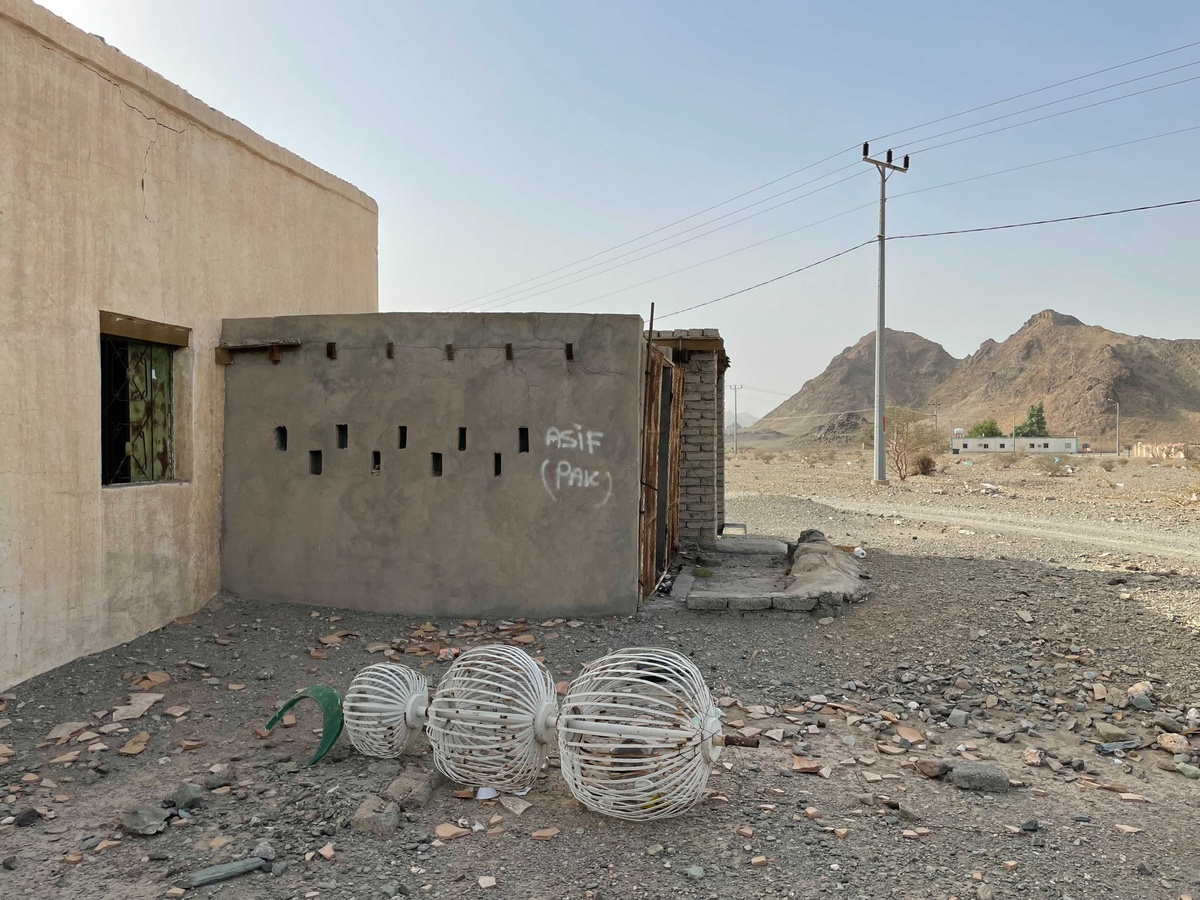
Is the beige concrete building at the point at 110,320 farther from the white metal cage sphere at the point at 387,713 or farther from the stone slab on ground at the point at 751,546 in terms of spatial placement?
the stone slab on ground at the point at 751,546

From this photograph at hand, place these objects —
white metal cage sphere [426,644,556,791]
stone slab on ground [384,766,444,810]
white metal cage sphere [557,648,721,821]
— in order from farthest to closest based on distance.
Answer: white metal cage sphere [426,644,556,791]
stone slab on ground [384,766,444,810]
white metal cage sphere [557,648,721,821]

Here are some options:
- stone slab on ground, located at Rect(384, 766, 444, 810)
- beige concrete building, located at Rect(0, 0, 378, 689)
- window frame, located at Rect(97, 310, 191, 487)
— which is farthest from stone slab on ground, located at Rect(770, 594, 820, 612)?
window frame, located at Rect(97, 310, 191, 487)

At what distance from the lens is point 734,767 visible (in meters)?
4.42

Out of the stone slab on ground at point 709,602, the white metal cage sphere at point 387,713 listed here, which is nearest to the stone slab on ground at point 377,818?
the white metal cage sphere at point 387,713

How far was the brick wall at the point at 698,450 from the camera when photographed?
9.91 m

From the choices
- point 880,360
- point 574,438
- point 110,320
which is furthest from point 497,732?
point 880,360

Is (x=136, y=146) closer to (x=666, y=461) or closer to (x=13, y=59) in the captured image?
(x=13, y=59)

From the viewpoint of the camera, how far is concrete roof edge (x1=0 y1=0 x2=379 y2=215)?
558cm

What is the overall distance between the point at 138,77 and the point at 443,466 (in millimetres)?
3976

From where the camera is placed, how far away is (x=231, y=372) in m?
7.75

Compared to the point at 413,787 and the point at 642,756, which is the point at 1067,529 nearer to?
the point at 642,756

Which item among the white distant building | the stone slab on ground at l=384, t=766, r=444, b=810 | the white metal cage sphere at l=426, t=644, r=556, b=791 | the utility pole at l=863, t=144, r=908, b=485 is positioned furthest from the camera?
the white distant building

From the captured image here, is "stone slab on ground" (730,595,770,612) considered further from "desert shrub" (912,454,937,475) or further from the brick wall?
"desert shrub" (912,454,937,475)

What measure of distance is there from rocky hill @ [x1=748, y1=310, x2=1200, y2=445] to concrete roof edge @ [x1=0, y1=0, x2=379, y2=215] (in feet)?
258
